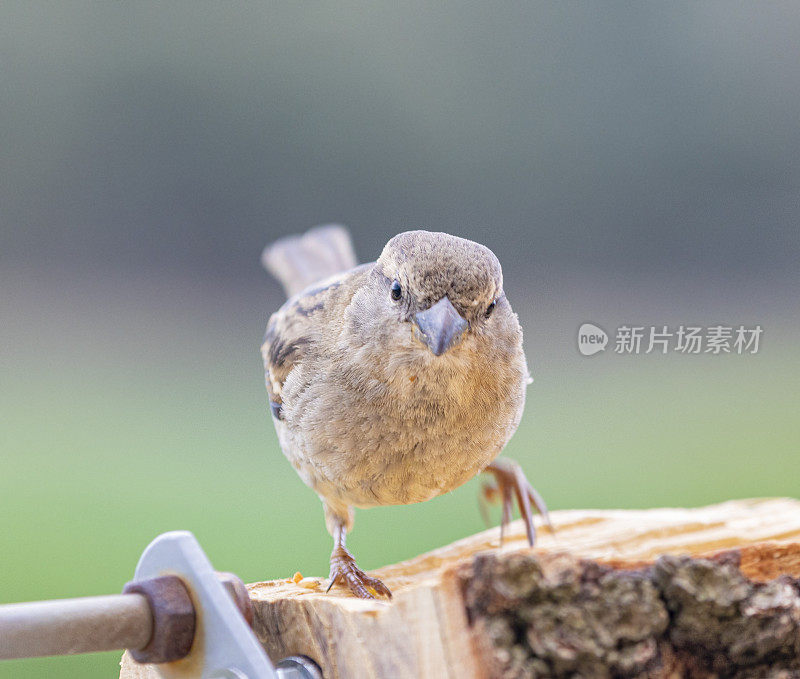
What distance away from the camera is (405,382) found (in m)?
1.39

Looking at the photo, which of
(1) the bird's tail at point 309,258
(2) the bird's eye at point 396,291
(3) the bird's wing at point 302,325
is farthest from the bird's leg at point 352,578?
(1) the bird's tail at point 309,258

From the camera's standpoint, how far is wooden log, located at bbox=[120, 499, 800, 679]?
763 millimetres

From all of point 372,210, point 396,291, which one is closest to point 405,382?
point 396,291

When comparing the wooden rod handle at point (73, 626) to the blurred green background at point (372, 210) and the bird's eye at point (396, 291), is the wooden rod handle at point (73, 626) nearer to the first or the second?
the bird's eye at point (396, 291)

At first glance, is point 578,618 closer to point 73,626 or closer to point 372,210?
point 73,626

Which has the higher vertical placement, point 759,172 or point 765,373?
point 759,172

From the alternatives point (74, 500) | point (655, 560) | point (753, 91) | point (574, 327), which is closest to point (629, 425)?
point (574, 327)

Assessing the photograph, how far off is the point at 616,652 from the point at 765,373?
4193 millimetres

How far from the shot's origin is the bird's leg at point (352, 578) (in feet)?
4.62

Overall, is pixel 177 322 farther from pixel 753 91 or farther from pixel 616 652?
pixel 616 652

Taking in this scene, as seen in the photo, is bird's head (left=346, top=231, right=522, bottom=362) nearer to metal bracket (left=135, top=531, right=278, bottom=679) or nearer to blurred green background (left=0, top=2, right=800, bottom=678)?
metal bracket (left=135, top=531, right=278, bottom=679)

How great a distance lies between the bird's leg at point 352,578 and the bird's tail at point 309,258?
0.91 meters

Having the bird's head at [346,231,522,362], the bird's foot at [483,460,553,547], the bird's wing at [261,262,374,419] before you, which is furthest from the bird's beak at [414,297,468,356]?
the bird's foot at [483,460,553,547]

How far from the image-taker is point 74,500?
4.05 meters
